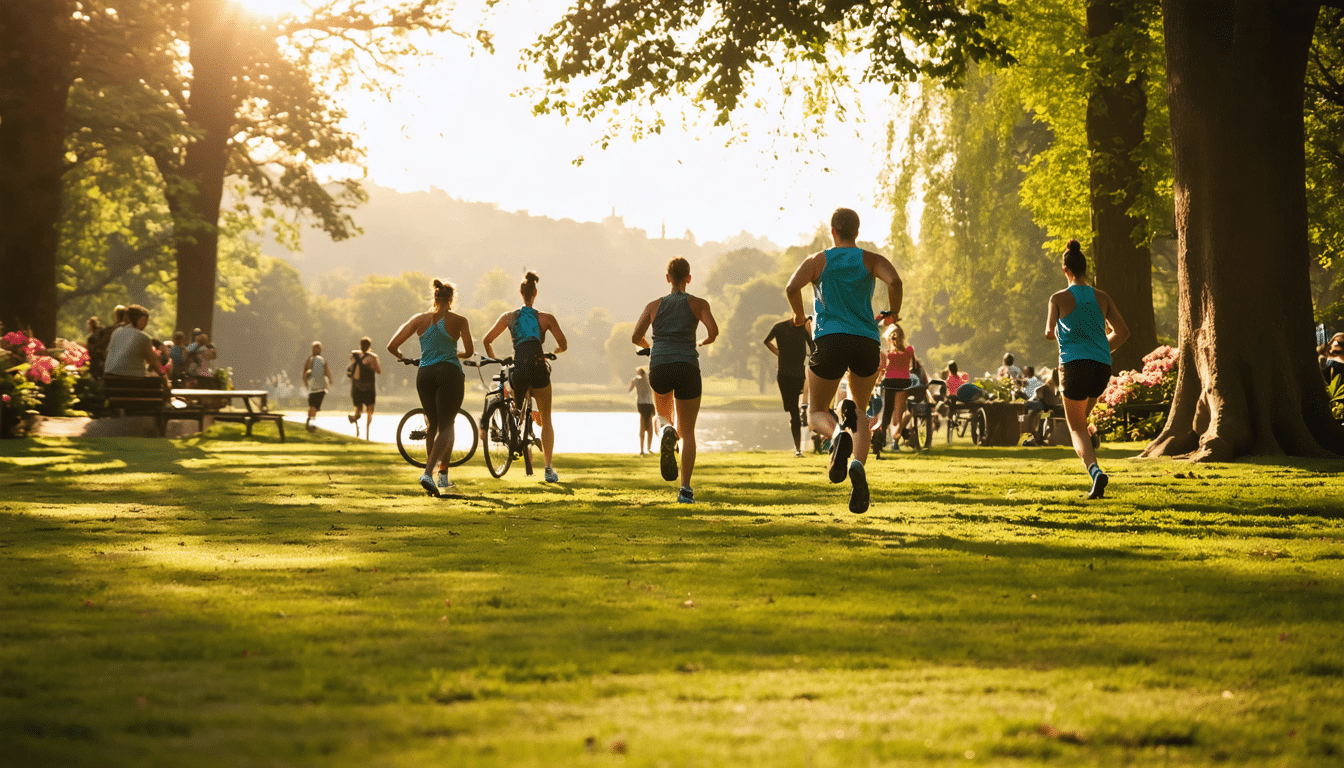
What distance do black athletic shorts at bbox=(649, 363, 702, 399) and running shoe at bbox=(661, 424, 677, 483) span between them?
317 millimetres

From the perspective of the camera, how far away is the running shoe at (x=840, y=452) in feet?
27.1

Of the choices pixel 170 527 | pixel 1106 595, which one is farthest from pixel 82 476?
pixel 1106 595

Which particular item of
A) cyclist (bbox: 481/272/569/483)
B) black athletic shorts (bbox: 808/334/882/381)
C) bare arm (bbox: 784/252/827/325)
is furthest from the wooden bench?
black athletic shorts (bbox: 808/334/882/381)

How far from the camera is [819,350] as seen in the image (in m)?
8.47

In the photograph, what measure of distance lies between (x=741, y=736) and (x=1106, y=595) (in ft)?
9.28

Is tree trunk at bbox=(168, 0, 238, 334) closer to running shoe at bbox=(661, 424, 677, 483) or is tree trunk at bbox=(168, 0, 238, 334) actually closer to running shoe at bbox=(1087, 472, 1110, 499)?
running shoe at bbox=(661, 424, 677, 483)

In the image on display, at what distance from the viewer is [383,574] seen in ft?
19.6

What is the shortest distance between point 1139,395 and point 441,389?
42.7 feet

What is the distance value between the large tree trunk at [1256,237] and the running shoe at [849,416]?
603 centimetres

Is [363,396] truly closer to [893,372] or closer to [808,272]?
[893,372]

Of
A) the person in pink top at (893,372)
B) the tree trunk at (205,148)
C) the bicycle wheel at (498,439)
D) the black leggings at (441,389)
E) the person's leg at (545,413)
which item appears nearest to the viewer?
→ the black leggings at (441,389)

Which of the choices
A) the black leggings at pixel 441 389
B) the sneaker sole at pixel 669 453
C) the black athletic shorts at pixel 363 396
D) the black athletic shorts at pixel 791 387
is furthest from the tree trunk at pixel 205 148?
the sneaker sole at pixel 669 453

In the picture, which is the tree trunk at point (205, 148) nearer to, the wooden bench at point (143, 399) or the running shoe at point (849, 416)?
the wooden bench at point (143, 399)

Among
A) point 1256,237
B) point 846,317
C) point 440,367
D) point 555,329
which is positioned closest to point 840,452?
point 846,317
